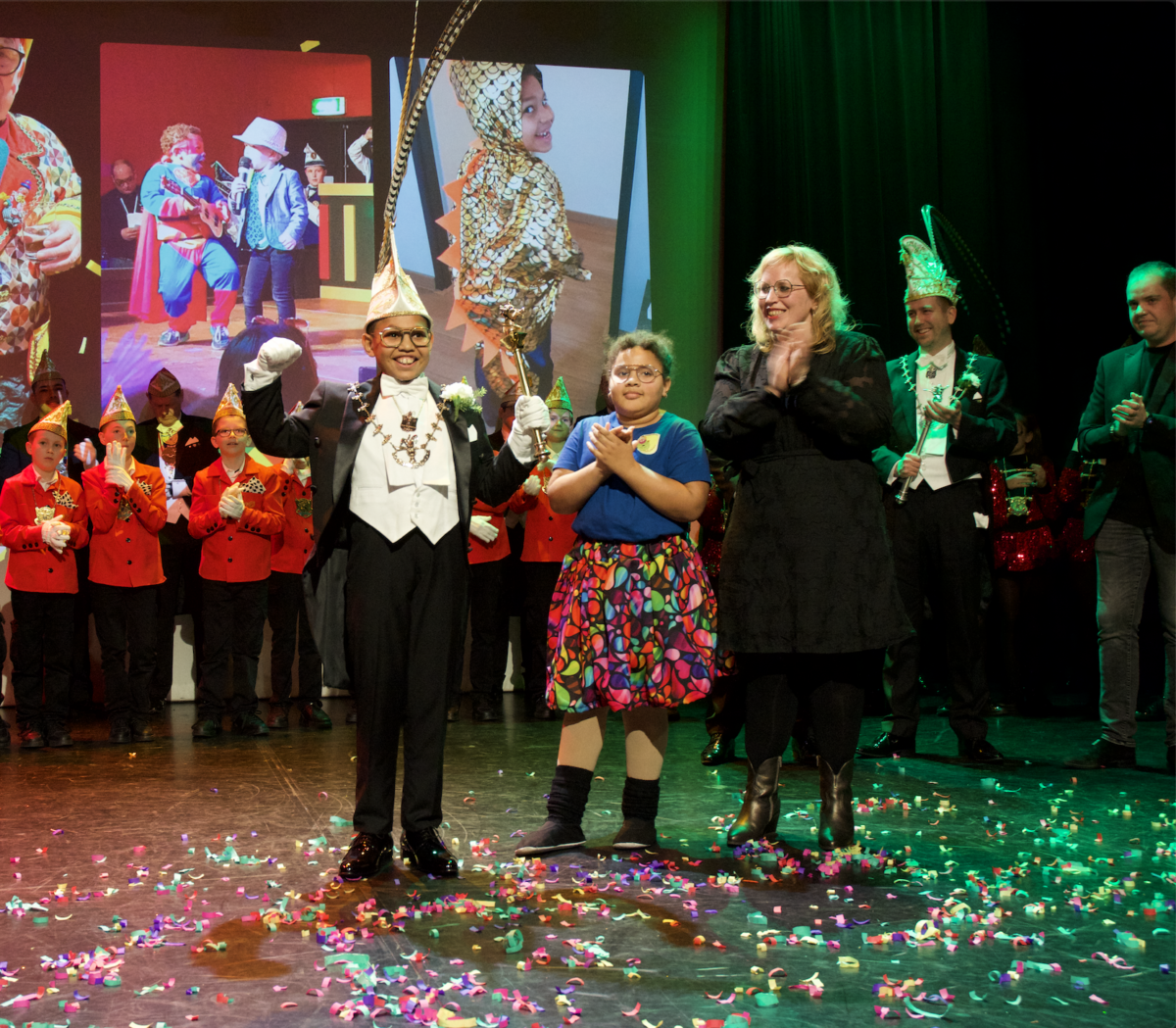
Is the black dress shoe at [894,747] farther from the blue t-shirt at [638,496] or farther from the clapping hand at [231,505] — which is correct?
the clapping hand at [231,505]

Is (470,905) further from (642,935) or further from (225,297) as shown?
(225,297)

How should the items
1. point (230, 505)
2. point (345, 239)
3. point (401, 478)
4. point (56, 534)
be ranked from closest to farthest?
point (401, 478), point (56, 534), point (230, 505), point (345, 239)

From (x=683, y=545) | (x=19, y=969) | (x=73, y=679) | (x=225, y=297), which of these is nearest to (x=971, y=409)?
(x=683, y=545)

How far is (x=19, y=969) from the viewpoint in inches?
88.1

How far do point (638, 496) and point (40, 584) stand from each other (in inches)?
127

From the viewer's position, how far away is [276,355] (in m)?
2.85

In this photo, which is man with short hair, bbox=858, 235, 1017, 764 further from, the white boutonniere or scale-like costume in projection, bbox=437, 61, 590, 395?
scale-like costume in projection, bbox=437, 61, 590, 395

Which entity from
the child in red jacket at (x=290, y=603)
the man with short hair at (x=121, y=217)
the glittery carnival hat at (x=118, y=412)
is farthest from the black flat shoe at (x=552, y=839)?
the man with short hair at (x=121, y=217)

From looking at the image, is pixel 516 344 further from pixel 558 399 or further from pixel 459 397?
pixel 558 399

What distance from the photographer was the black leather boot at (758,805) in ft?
10.0

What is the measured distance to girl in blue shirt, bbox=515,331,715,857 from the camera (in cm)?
304

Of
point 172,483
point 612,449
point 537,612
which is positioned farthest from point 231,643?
point 612,449

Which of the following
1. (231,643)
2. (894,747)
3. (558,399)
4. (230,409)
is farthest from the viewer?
(230,409)

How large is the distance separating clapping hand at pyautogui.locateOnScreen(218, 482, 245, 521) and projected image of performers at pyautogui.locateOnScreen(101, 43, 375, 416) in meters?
1.54
